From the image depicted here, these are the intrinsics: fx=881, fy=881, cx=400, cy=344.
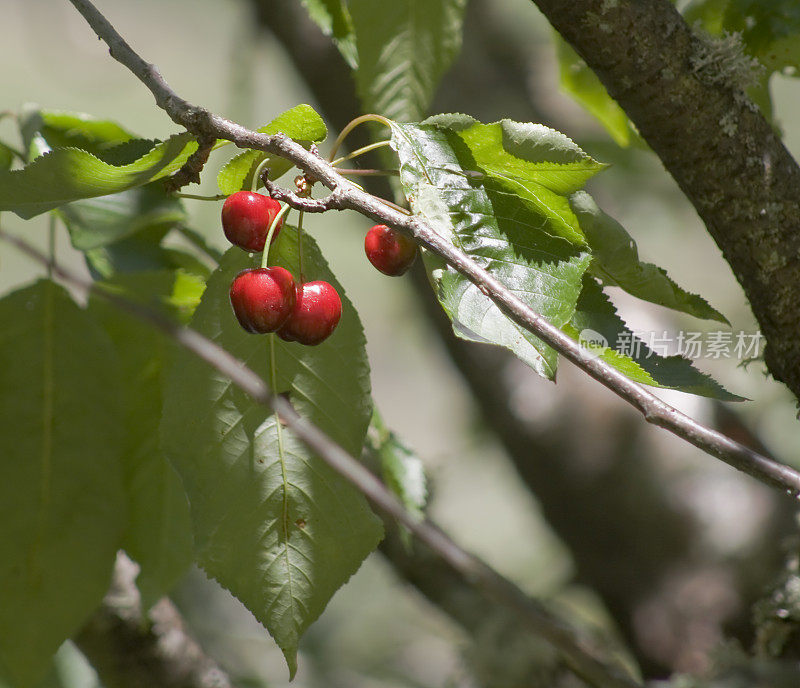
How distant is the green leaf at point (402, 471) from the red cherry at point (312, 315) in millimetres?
337

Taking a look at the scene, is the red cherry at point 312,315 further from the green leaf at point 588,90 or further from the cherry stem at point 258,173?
the green leaf at point 588,90

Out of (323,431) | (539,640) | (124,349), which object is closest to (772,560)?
(539,640)

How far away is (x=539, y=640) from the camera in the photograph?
62.5 inches

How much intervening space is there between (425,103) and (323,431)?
0.44 m

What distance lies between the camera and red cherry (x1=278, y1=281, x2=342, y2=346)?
0.80 metres

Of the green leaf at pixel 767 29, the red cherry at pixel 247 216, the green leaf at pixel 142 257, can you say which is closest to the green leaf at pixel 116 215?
the green leaf at pixel 142 257

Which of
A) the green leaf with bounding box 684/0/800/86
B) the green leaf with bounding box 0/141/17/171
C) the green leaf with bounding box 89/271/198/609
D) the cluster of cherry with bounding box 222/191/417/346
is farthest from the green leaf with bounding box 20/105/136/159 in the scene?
the green leaf with bounding box 684/0/800/86

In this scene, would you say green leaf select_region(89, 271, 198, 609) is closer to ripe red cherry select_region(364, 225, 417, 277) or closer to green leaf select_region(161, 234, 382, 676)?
green leaf select_region(161, 234, 382, 676)

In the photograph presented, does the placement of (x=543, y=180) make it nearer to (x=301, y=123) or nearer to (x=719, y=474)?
(x=301, y=123)

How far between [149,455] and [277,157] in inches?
18.8

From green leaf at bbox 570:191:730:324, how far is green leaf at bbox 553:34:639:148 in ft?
1.37

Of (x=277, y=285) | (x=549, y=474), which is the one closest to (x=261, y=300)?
(x=277, y=285)

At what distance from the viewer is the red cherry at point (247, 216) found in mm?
783

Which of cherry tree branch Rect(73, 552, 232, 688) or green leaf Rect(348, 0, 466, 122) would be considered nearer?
green leaf Rect(348, 0, 466, 122)
